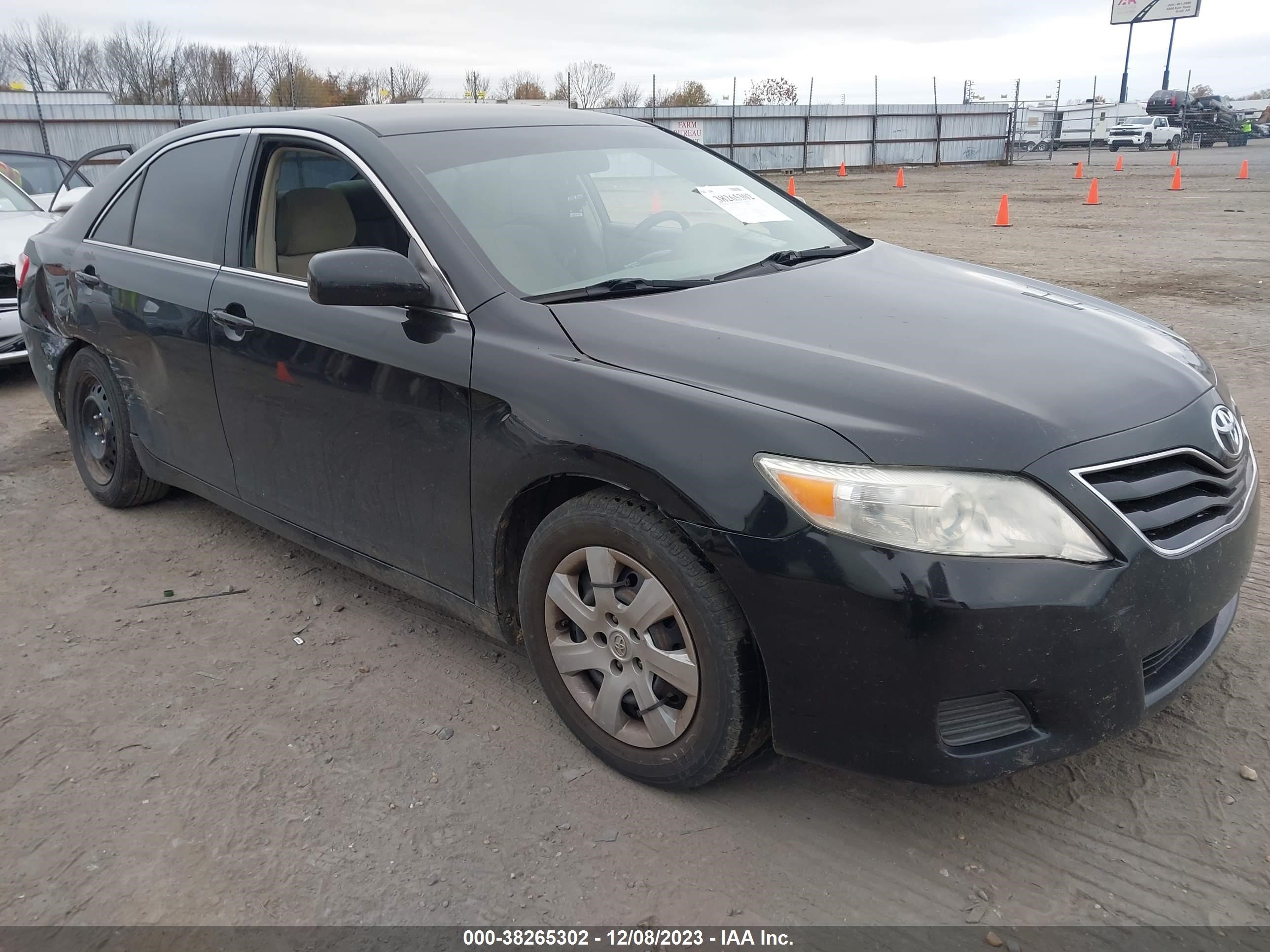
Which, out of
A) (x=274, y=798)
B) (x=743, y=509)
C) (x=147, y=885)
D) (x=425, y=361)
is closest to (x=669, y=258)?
(x=425, y=361)

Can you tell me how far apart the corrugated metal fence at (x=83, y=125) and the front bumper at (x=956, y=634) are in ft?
81.8

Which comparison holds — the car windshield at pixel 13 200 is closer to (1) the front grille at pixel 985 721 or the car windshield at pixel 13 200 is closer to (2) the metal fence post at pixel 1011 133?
(1) the front grille at pixel 985 721

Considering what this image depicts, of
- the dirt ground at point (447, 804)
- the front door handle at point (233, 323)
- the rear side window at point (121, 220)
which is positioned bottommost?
the dirt ground at point (447, 804)

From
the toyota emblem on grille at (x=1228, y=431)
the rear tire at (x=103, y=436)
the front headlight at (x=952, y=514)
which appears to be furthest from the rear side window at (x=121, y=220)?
the toyota emblem on grille at (x=1228, y=431)

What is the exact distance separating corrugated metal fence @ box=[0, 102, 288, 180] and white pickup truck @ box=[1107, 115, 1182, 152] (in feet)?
122

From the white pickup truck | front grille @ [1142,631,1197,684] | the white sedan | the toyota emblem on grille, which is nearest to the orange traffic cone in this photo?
the white sedan

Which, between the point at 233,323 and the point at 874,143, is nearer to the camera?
the point at 233,323

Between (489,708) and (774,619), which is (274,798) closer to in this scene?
(489,708)

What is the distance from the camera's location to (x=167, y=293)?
376cm

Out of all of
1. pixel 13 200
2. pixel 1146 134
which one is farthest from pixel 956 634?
pixel 1146 134

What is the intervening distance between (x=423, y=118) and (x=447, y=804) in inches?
87.0

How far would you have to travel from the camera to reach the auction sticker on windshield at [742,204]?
137 inches

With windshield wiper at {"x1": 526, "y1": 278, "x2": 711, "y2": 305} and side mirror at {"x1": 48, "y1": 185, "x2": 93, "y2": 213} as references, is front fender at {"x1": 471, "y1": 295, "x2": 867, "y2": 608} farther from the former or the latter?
side mirror at {"x1": 48, "y1": 185, "x2": 93, "y2": 213}

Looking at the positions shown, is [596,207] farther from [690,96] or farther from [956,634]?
[690,96]
